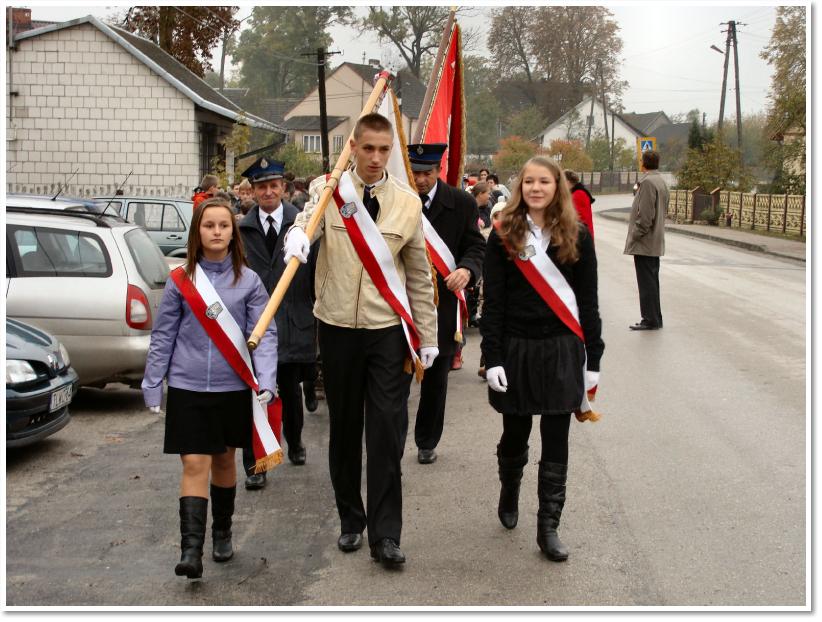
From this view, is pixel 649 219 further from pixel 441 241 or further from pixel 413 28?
pixel 413 28

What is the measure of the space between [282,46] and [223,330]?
71.6m

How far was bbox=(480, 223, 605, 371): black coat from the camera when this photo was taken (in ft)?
17.6

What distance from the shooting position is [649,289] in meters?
13.4

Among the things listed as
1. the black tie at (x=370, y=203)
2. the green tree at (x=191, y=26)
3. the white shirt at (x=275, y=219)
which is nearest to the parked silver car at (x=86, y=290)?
the white shirt at (x=275, y=219)

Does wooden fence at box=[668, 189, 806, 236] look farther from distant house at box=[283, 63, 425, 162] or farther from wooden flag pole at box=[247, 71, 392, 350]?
distant house at box=[283, 63, 425, 162]

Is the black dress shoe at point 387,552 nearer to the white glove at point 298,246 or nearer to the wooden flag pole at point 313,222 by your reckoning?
the wooden flag pole at point 313,222

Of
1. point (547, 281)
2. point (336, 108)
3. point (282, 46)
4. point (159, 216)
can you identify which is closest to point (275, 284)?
point (547, 281)

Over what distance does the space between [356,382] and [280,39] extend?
71625mm

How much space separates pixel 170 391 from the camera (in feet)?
16.8

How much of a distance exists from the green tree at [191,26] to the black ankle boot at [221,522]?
30817mm

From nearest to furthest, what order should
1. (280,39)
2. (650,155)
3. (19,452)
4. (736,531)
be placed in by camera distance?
(736,531) < (19,452) < (650,155) < (280,39)

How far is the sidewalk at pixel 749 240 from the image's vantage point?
2773cm
